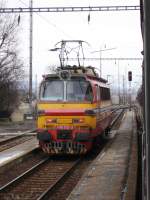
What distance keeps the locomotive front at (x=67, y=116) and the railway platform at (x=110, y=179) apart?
3.37 feet

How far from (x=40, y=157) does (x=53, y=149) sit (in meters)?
1.14

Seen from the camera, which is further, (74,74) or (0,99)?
(0,99)

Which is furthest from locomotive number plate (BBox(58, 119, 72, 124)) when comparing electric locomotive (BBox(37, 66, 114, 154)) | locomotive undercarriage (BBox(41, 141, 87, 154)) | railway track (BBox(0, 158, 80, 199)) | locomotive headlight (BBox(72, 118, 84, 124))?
railway track (BBox(0, 158, 80, 199))

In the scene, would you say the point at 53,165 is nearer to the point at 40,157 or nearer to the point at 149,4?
the point at 40,157

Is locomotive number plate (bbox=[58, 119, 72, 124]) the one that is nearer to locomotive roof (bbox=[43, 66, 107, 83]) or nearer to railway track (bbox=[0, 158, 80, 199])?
railway track (bbox=[0, 158, 80, 199])

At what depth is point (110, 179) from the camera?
1095 cm

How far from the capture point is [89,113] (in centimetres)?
1591

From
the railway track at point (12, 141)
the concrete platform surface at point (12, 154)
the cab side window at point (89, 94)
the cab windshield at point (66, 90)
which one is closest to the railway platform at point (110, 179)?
the cab side window at point (89, 94)

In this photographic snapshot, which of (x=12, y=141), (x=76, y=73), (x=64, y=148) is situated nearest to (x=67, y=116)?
(x=64, y=148)

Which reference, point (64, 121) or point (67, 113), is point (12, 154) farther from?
point (67, 113)

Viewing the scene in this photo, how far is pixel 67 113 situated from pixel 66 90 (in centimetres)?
100

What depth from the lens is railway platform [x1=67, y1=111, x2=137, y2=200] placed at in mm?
9086

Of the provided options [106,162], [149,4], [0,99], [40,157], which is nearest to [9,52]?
[0,99]

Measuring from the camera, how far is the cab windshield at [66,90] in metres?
16.3
